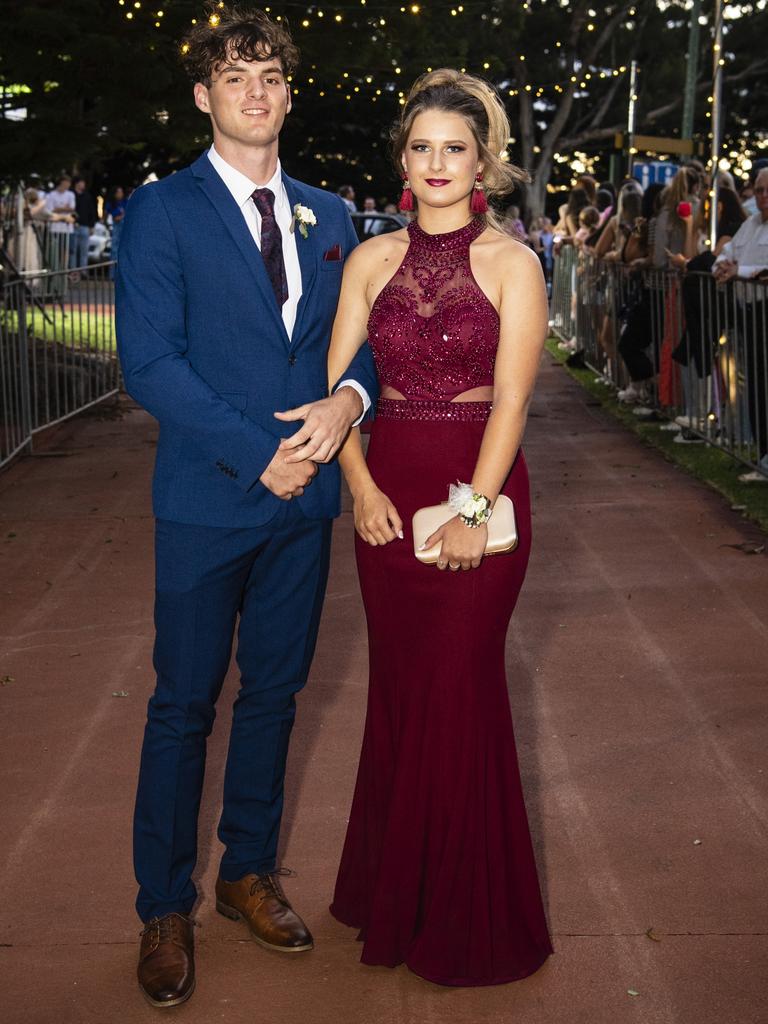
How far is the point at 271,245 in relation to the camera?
3766 mm

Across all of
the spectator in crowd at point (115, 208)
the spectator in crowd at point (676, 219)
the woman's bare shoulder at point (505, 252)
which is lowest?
the woman's bare shoulder at point (505, 252)

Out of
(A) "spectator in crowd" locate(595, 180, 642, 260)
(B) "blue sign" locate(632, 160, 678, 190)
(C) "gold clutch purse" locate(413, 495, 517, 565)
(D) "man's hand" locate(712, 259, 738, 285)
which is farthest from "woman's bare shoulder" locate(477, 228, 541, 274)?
(B) "blue sign" locate(632, 160, 678, 190)

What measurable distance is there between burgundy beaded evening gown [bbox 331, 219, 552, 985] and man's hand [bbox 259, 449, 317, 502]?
36cm

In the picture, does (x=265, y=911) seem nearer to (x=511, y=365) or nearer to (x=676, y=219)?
(x=511, y=365)

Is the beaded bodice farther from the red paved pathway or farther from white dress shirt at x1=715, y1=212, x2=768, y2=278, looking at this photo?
white dress shirt at x1=715, y1=212, x2=768, y2=278

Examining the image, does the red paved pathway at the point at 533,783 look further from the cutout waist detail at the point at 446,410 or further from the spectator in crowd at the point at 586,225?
the spectator in crowd at the point at 586,225

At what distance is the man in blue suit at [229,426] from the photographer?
11.8 ft

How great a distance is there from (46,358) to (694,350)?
19.3 ft

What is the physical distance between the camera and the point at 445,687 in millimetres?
3828

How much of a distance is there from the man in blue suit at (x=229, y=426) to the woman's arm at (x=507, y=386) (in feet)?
1.19

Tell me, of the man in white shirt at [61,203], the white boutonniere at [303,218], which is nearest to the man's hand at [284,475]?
the white boutonniere at [303,218]

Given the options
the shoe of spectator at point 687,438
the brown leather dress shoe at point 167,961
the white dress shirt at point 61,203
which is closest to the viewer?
the brown leather dress shoe at point 167,961

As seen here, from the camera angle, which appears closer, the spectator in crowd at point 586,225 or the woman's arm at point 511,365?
the woman's arm at point 511,365

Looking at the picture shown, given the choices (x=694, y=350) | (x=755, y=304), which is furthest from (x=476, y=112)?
(x=694, y=350)
